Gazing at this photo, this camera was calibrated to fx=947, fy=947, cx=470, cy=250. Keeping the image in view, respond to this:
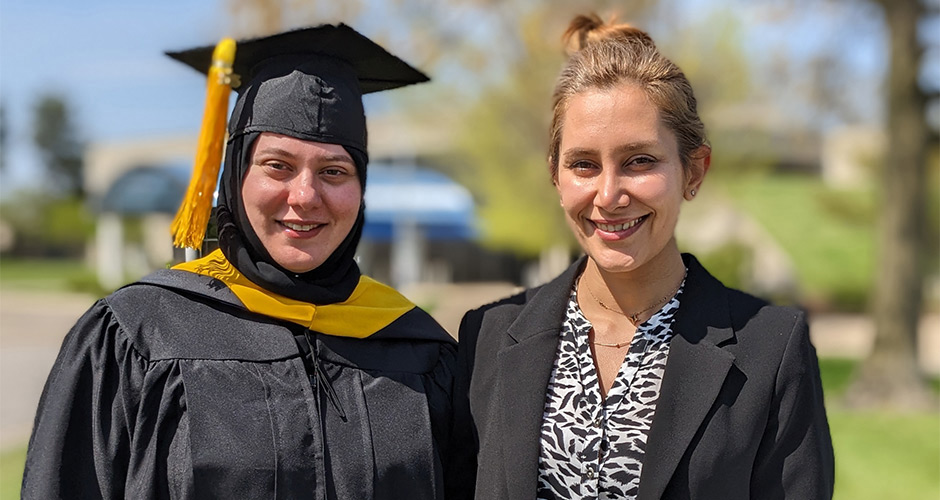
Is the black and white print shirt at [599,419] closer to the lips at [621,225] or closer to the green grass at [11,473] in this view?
the lips at [621,225]

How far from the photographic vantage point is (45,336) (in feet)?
52.6

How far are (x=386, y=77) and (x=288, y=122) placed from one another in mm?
530

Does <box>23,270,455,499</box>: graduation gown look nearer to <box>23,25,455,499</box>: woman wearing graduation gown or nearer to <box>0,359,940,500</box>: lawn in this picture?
<box>23,25,455,499</box>: woman wearing graduation gown

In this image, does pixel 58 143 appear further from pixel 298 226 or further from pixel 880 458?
pixel 298 226

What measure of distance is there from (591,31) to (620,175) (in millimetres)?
794

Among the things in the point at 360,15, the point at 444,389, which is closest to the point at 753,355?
the point at 444,389

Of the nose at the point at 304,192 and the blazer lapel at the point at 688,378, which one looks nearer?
the blazer lapel at the point at 688,378

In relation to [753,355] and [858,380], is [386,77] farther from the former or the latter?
[858,380]

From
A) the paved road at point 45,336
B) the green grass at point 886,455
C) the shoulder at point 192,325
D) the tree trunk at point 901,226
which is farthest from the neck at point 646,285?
the tree trunk at point 901,226

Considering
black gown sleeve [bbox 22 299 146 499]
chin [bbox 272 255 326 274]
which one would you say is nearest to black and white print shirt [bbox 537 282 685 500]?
chin [bbox 272 255 326 274]

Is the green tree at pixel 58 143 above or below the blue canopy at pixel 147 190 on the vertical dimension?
above

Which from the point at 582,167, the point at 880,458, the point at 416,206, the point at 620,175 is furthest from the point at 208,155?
the point at 416,206

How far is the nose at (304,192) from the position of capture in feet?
8.26

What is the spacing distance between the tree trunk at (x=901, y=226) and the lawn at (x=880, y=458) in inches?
28.1
